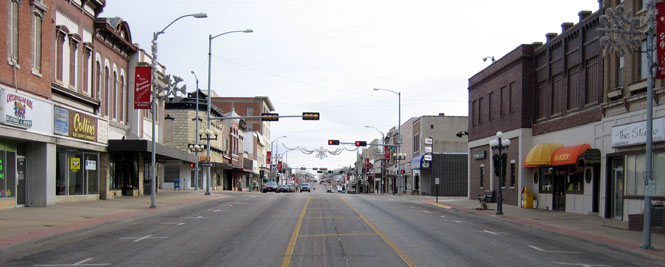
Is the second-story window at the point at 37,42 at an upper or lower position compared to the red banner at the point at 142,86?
upper

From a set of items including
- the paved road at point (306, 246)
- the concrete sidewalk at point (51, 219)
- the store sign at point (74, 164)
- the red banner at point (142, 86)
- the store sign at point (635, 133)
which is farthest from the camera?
the store sign at point (74, 164)

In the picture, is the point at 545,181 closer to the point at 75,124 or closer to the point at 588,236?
the point at 588,236

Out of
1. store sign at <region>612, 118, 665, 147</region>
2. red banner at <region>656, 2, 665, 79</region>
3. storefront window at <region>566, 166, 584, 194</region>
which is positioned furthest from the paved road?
storefront window at <region>566, 166, 584, 194</region>

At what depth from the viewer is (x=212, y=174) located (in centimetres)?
6762

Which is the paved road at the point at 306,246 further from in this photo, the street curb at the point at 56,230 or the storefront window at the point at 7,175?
the storefront window at the point at 7,175

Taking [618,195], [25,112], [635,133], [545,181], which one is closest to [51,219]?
[25,112]

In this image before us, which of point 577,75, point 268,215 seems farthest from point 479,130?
point 268,215

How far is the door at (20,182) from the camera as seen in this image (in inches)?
1000

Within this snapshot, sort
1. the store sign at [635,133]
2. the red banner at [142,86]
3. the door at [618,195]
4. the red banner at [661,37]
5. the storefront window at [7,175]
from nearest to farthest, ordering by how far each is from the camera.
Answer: the red banner at [661,37] → the store sign at [635,133] → the storefront window at [7,175] → the door at [618,195] → the red banner at [142,86]

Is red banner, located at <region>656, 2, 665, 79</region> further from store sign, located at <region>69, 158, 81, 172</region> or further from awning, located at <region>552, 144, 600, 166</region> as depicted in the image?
store sign, located at <region>69, 158, 81, 172</region>

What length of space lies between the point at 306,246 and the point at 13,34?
54.5ft

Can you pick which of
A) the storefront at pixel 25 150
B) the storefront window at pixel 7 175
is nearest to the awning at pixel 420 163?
the storefront at pixel 25 150

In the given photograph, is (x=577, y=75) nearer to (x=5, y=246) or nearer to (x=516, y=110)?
(x=516, y=110)

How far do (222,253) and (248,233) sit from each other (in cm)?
439
